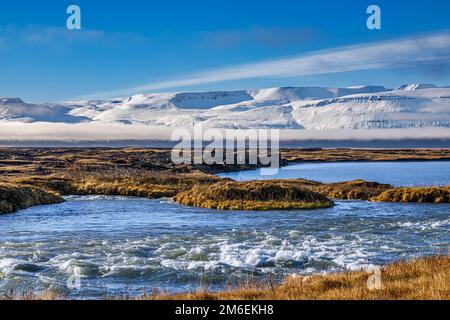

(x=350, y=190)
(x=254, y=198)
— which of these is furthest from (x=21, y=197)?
(x=350, y=190)

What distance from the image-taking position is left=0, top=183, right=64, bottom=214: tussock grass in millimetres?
63544

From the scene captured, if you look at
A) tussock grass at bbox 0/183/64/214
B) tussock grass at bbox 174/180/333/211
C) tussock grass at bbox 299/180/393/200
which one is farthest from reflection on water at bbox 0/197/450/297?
tussock grass at bbox 299/180/393/200

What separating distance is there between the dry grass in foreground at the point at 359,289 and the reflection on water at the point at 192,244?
270 inches

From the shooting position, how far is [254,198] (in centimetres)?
6906

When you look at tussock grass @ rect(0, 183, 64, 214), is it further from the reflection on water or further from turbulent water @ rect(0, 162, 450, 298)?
the reflection on water

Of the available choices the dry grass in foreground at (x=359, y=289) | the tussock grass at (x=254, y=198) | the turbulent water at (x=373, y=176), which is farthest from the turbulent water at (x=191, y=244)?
the turbulent water at (x=373, y=176)

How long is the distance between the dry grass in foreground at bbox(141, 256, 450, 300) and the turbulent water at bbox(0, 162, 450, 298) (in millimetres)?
4891

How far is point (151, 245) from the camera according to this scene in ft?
134

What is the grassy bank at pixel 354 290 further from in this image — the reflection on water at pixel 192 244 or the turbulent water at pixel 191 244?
the reflection on water at pixel 192 244

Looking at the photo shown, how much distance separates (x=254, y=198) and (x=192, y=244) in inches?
1132

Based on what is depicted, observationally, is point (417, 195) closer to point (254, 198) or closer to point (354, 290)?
point (254, 198)

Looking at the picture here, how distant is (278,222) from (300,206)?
12.4 m
